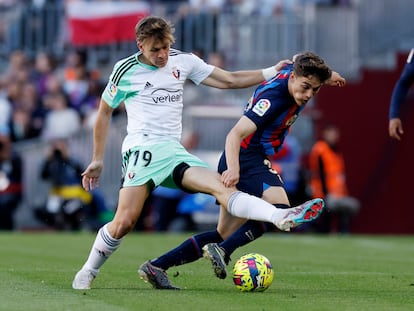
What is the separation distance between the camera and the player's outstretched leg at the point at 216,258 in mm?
9891

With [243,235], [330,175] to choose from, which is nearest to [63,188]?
[330,175]

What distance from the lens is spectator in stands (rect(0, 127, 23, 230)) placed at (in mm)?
23141

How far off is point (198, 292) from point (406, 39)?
54.4ft

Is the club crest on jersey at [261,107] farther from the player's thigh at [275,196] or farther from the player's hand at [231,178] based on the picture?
the player's thigh at [275,196]

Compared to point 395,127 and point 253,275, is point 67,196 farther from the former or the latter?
point 253,275

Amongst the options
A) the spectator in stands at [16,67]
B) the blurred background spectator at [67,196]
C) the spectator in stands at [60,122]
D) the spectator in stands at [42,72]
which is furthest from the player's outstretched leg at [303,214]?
the spectator in stands at [16,67]

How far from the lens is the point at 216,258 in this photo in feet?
32.5

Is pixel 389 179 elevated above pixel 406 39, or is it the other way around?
pixel 406 39

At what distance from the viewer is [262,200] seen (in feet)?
31.8

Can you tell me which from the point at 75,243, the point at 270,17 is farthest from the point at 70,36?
the point at 75,243

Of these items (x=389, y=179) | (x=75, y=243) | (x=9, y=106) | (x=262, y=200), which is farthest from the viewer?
(x=389, y=179)

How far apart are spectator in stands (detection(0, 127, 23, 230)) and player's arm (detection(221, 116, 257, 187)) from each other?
538 inches

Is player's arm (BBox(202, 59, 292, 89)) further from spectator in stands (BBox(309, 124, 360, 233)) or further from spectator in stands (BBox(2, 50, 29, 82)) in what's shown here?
spectator in stands (BBox(2, 50, 29, 82))

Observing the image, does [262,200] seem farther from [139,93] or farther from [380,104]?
[380,104]
